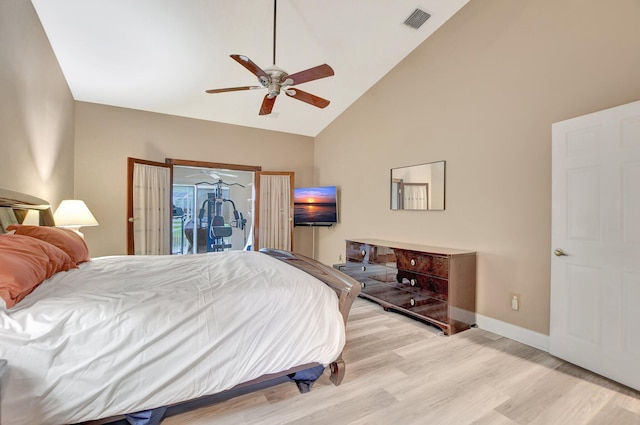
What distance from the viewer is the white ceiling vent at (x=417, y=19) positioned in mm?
3244

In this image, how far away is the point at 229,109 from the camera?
15.7 feet

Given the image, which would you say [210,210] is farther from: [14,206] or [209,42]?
[14,206]

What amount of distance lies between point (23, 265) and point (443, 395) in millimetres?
2548

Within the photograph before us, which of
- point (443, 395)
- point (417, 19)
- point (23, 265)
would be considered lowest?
point (443, 395)

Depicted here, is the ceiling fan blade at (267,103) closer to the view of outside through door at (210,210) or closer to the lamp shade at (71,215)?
the lamp shade at (71,215)

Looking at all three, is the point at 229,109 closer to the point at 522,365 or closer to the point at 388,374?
the point at 388,374

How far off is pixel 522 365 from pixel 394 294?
1404 mm

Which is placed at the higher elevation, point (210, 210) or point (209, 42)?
point (209, 42)

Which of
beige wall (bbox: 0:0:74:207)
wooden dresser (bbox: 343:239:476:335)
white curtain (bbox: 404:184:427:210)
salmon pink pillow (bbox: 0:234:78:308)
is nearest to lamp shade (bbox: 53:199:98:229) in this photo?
beige wall (bbox: 0:0:74:207)

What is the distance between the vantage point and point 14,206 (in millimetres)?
2271

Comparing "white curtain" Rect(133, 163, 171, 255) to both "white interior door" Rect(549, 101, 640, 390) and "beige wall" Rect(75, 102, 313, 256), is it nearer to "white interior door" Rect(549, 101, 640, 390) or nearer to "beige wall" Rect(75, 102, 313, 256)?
"beige wall" Rect(75, 102, 313, 256)

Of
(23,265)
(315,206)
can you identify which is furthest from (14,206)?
(315,206)

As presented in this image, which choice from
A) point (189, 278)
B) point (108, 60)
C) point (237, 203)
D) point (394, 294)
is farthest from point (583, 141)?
point (237, 203)

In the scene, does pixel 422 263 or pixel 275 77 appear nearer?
pixel 275 77
